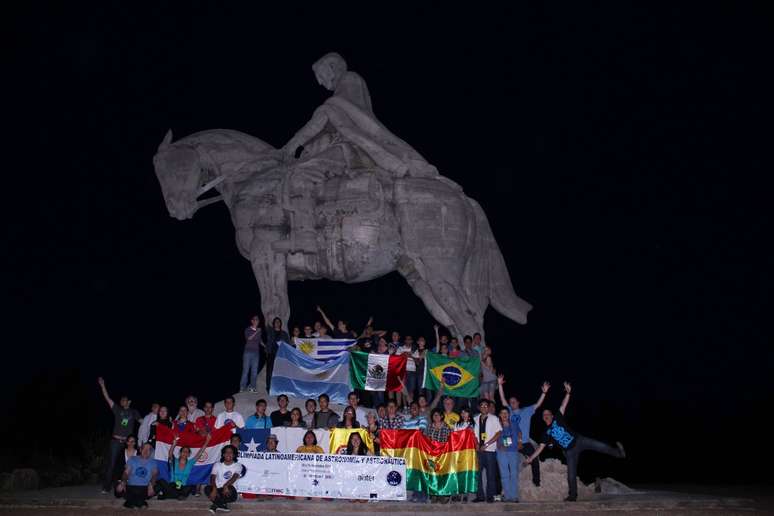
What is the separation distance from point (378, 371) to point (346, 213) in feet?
9.80

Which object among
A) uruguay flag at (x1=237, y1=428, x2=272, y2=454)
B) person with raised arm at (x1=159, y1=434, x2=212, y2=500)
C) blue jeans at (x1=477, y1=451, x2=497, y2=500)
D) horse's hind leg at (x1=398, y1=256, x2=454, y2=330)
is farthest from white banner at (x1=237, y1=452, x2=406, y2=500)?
horse's hind leg at (x1=398, y1=256, x2=454, y2=330)

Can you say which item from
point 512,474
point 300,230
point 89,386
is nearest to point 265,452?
point 512,474

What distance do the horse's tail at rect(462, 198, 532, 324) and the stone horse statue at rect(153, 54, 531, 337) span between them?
0.8 inches

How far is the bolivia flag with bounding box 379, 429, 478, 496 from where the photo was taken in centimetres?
1105

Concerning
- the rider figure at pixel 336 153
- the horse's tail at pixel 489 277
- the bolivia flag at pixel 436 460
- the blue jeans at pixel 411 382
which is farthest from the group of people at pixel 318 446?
the rider figure at pixel 336 153

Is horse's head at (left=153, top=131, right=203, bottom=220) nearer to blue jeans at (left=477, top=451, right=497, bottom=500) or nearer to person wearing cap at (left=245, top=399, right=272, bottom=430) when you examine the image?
person wearing cap at (left=245, top=399, right=272, bottom=430)

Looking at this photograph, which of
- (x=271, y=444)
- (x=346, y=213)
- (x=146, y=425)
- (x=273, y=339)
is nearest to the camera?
(x=271, y=444)

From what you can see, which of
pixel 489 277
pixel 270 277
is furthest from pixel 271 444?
pixel 489 277

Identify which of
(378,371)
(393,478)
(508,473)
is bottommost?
(393,478)

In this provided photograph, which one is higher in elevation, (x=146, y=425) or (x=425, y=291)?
(x=425, y=291)

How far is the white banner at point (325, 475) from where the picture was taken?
10.8 meters

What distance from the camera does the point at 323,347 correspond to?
14258mm

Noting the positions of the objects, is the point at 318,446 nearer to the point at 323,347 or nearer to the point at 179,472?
the point at 179,472

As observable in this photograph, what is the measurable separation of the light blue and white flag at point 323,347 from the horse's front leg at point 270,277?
0.50 meters
